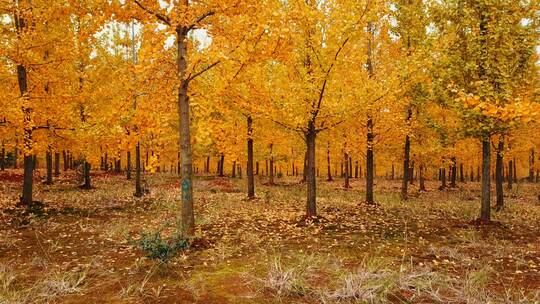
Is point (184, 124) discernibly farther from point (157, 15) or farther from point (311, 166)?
point (311, 166)

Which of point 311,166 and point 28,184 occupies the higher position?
point 311,166

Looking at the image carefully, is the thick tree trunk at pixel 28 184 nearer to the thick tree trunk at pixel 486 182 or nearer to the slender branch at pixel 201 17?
the slender branch at pixel 201 17

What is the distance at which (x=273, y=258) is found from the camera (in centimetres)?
695

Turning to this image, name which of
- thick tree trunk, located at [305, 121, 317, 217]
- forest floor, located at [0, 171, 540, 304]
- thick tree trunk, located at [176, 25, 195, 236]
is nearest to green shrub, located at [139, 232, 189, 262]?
forest floor, located at [0, 171, 540, 304]

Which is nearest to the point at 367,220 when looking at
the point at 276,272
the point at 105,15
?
the point at 276,272

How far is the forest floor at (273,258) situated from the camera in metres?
5.22

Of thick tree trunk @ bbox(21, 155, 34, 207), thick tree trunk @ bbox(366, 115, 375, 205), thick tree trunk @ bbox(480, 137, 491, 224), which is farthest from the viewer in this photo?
thick tree trunk @ bbox(366, 115, 375, 205)

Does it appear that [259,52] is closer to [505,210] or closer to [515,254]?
[515,254]

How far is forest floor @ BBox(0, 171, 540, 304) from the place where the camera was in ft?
17.1

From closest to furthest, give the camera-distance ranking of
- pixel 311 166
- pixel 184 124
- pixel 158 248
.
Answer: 1. pixel 158 248
2. pixel 184 124
3. pixel 311 166

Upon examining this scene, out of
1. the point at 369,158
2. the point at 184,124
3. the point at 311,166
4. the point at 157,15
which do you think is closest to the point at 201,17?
the point at 157,15

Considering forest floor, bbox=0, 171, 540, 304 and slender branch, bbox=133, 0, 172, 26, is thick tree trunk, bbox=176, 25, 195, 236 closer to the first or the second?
slender branch, bbox=133, 0, 172, 26


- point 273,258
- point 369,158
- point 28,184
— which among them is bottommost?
point 273,258

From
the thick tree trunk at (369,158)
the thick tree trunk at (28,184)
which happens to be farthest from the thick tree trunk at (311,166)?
the thick tree trunk at (28,184)
